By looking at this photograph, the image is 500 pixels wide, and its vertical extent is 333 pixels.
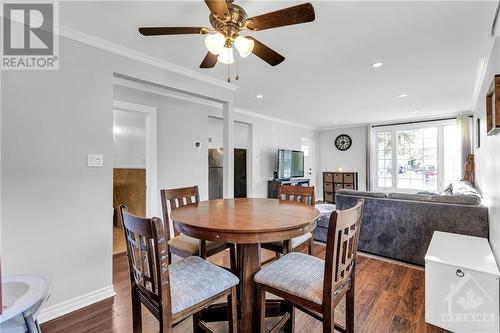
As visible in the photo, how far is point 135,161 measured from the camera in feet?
13.1

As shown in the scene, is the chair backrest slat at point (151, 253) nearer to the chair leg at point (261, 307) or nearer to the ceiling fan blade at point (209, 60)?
the chair leg at point (261, 307)

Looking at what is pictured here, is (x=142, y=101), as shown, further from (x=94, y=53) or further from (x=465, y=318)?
(x=465, y=318)

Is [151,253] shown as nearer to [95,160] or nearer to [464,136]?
[95,160]

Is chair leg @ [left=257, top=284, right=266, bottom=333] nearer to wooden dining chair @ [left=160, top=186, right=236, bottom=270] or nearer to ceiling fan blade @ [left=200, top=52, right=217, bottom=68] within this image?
wooden dining chair @ [left=160, top=186, right=236, bottom=270]

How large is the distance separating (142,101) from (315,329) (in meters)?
3.27

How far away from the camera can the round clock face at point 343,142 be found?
23.2 ft

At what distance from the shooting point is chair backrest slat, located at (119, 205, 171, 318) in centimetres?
106

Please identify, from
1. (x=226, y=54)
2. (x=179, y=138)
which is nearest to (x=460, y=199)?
(x=226, y=54)

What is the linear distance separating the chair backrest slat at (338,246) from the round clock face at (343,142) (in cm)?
623

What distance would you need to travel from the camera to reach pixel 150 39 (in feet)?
7.13

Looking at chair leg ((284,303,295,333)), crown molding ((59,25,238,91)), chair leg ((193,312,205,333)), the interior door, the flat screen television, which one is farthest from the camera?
the interior door

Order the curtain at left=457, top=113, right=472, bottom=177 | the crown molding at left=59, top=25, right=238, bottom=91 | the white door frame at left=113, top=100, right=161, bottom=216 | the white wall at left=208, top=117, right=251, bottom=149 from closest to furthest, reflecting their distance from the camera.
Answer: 1. the crown molding at left=59, top=25, right=238, bottom=91
2. the white door frame at left=113, top=100, right=161, bottom=216
3. the curtain at left=457, top=113, right=472, bottom=177
4. the white wall at left=208, top=117, right=251, bottom=149

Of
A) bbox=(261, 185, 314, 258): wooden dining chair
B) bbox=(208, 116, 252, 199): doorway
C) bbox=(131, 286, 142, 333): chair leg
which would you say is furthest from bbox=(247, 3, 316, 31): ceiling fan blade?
bbox=(208, 116, 252, 199): doorway

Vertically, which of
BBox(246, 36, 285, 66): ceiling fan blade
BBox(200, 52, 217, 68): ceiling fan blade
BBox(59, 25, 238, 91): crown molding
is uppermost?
BBox(59, 25, 238, 91): crown molding
